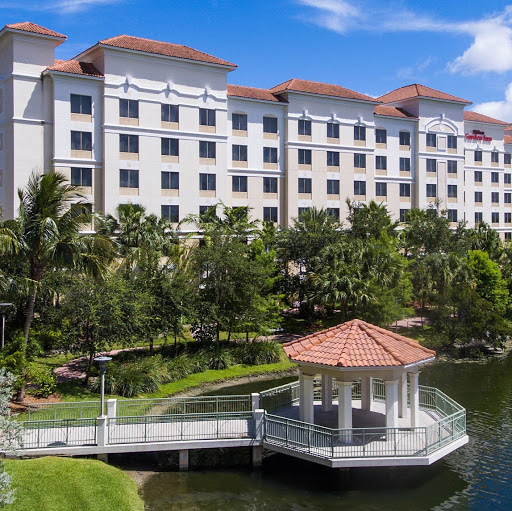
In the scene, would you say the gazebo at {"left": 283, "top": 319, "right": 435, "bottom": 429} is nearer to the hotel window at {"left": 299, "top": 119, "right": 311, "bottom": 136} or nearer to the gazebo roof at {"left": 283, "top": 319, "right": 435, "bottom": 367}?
the gazebo roof at {"left": 283, "top": 319, "right": 435, "bottom": 367}

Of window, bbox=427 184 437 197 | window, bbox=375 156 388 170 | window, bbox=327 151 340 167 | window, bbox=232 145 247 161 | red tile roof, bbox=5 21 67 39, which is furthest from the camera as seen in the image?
window, bbox=427 184 437 197

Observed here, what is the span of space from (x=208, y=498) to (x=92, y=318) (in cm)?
1178

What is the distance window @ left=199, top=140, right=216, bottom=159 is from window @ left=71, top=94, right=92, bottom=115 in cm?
915

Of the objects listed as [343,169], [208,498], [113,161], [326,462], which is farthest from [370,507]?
[343,169]

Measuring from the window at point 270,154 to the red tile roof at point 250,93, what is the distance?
13.3 feet

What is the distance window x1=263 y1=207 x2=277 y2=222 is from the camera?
5641cm

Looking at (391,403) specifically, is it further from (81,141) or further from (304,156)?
(304,156)

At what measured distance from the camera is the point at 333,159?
195ft

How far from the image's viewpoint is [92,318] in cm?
2961

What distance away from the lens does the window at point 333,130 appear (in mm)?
59144

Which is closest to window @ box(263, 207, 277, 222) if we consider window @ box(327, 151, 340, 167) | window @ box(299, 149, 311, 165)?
window @ box(299, 149, 311, 165)

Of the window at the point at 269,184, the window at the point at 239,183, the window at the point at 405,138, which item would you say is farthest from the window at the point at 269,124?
the window at the point at 405,138

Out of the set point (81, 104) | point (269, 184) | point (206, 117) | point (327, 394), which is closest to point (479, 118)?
point (269, 184)

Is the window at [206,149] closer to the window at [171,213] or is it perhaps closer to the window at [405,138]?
the window at [171,213]
